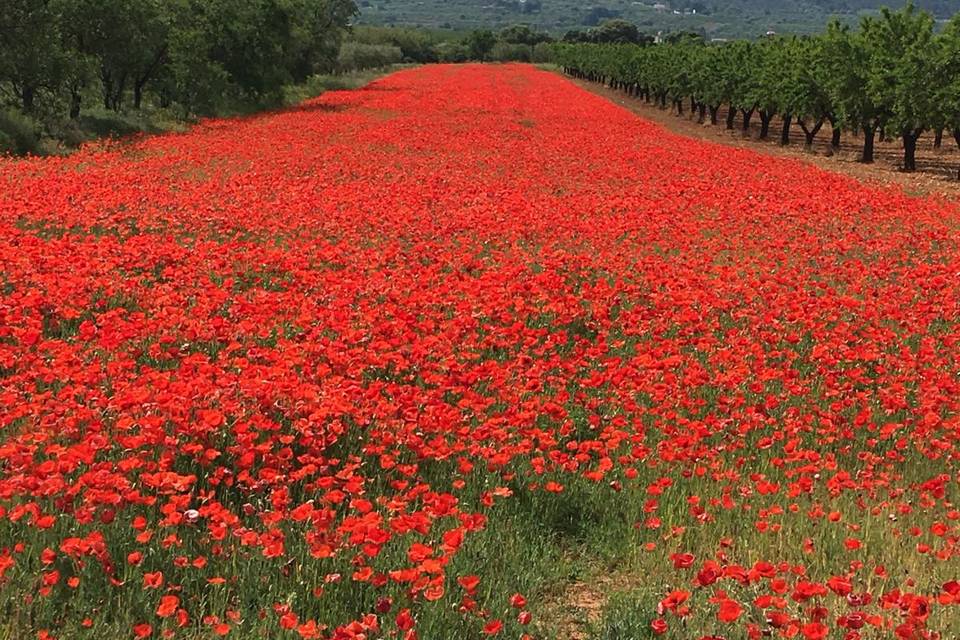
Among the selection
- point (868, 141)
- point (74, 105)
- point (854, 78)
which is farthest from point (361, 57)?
point (868, 141)

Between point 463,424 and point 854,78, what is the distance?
35867 mm

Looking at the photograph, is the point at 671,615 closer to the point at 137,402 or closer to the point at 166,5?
the point at 137,402

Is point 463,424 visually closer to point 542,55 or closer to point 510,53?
point 510,53

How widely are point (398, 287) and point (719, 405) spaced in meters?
4.03

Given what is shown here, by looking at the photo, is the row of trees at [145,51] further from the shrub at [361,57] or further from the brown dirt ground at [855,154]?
the shrub at [361,57]

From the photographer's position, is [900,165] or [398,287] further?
[900,165]

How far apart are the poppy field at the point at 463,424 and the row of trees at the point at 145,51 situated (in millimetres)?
13406

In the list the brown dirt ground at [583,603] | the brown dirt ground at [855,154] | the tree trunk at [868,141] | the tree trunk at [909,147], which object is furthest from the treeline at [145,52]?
the tree trunk at [909,147]

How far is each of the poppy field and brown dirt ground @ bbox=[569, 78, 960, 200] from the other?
14.8 meters

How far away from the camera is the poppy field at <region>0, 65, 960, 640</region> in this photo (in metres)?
4.13

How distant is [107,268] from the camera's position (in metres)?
8.81

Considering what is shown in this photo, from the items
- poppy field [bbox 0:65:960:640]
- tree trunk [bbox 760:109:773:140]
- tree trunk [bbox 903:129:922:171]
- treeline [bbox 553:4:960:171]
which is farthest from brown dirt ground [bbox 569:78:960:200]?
poppy field [bbox 0:65:960:640]

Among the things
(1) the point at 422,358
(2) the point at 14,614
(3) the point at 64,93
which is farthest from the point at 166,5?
(2) the point at 14,614

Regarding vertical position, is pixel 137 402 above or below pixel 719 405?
above
